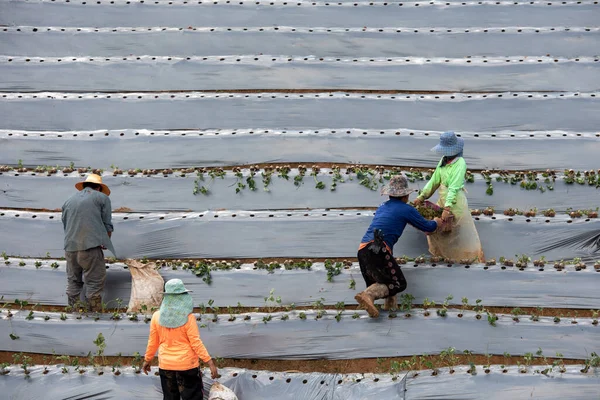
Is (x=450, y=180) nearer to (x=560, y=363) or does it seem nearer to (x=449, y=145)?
(x=449, y=145)

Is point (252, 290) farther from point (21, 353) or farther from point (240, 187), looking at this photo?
point (21, 353)

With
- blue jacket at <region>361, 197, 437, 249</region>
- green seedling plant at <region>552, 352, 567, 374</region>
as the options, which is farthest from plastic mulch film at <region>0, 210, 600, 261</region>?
green seedling plant at <region>552, 352, 567, 374</region>

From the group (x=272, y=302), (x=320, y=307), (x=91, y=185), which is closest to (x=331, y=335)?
(x=320, y=307)

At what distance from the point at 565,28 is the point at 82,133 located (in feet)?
20.3

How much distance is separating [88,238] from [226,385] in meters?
1.78

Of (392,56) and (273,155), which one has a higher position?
(392,56)

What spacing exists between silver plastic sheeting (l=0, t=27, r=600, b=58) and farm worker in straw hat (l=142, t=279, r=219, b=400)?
17.6 feet

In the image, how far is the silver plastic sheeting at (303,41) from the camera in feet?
35.0

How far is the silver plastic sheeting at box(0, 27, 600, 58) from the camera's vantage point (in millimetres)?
10656

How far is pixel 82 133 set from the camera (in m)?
9.63

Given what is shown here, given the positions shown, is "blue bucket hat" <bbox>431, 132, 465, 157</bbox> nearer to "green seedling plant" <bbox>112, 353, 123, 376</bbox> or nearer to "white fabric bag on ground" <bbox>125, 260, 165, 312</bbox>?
"white fabric bag on ground" <bbox>125, 260, 165, 312</bbox>

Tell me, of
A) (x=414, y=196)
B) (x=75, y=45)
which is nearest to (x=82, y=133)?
(x=75, y=45)

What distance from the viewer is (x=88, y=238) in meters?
7.32

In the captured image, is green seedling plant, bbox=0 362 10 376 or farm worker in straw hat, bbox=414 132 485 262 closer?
green seedling plant, bbox=0 362 10 376
